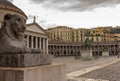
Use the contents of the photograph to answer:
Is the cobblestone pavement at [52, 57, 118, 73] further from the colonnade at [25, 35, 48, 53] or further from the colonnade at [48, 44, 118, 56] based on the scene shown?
the colonnade at [48, 44, 118, 56]

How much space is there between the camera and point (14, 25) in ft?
19.6

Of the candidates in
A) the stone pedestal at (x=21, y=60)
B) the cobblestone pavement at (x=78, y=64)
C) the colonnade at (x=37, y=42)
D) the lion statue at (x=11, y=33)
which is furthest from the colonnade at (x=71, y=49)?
the stone pedestal at (x=21, y=60)

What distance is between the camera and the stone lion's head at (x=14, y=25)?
19.6ft

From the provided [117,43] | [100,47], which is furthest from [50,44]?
[117,43]

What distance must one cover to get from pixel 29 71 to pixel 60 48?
390ft

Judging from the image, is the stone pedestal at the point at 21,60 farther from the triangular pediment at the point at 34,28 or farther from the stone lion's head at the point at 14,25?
the triangular pediment at the point at 34,28

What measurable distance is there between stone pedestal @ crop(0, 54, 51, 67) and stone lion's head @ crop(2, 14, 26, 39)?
655mm

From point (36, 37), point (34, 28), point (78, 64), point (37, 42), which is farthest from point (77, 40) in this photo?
point (78, 64)

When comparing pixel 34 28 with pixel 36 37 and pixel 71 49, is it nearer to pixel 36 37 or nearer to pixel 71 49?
pixel 36 37

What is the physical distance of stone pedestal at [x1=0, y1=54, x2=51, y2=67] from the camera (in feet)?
17.9

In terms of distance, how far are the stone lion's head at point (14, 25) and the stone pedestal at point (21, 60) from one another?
655 mm

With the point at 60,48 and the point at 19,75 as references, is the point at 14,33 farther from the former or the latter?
the point at 60,48

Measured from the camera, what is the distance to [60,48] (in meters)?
124

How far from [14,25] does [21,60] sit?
3.33ft
